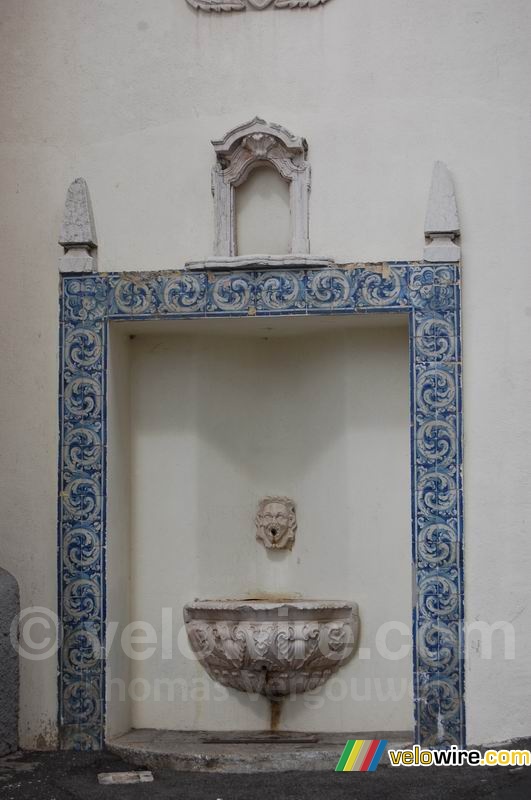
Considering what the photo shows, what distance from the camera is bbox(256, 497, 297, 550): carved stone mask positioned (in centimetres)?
685

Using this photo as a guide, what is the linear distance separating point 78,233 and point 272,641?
2.15 metres

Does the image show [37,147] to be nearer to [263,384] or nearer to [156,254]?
[156,254]

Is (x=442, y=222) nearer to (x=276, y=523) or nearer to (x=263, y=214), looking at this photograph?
(x=263, y=214)

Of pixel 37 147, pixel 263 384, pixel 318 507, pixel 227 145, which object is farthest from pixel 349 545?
pixel 37 147

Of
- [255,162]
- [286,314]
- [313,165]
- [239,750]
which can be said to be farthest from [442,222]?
[239,750]

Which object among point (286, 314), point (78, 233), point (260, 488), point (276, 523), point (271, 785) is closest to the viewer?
point (271, 785)

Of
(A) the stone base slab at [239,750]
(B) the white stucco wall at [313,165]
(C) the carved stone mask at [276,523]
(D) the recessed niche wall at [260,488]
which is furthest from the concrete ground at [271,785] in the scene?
(C) the carved stone mask at [276,523]

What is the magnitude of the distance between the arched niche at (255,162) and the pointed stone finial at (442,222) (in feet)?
1.90

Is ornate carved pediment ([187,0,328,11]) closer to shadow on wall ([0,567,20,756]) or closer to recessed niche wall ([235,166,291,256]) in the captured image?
recessed niche wall ([235,166,291,256])

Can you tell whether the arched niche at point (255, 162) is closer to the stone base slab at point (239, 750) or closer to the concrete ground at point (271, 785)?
the stone base slab at point (239, 750)

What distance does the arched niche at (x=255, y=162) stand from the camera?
21.1 ft

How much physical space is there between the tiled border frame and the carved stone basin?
0.52 m

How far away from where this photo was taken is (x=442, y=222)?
20.6 ft

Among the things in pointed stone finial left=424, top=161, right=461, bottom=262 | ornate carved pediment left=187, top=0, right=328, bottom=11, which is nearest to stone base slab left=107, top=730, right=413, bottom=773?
pointed stone finial left=424, top=161, right=461, bottom=262
